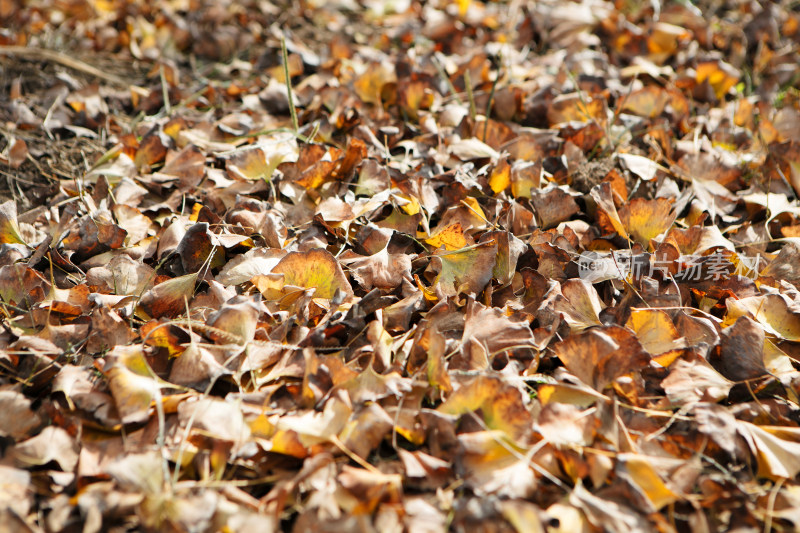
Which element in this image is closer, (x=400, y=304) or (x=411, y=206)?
(x=400, y=304)

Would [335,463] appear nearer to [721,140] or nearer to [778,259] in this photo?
[778,259]

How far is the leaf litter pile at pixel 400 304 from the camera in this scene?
82cm

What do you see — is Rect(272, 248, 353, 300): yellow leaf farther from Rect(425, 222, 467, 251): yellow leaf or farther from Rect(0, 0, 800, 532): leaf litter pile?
Rect(425, 222, 467, 251): yellow leaf

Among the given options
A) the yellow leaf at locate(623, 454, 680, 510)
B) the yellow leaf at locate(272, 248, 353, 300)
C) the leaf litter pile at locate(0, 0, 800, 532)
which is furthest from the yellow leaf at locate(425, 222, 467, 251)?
the yellow leaf at locate(623, 454, 680, 510)

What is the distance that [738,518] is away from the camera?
799mm

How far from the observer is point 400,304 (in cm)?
105

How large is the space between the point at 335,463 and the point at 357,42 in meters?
1.83

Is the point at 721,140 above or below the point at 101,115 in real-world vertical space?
above

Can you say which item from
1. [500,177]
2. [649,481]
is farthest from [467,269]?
[649,481]

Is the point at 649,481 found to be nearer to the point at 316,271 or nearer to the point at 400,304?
the point at 400,304

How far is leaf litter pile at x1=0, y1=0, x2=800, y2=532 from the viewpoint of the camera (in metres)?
0.82

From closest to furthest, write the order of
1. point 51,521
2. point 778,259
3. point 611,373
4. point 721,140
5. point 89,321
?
point 51,521 < point 611,373 < point 89,321 < point 778,259 < point 721,140

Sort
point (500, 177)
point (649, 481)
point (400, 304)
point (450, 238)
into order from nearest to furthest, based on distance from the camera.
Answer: point (649, 481)
point (400, 304)
point (450, 238)
point (500, 177)

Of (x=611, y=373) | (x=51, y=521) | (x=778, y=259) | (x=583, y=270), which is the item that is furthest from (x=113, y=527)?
(x=778, y=259)
